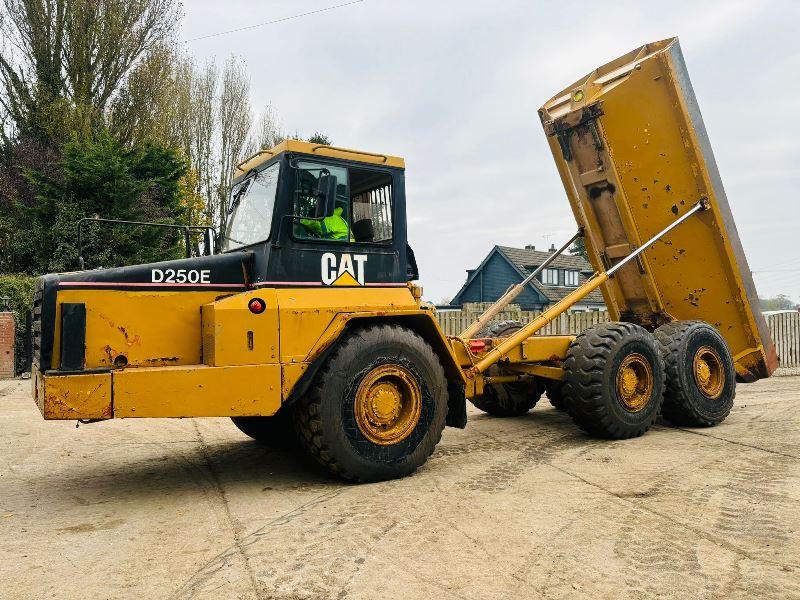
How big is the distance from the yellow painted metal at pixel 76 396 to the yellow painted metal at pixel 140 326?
23 centimetres

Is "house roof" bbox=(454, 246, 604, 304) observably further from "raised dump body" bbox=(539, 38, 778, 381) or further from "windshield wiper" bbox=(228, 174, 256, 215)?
"windshield wiper" bbox=(228, 174, 256, 215)

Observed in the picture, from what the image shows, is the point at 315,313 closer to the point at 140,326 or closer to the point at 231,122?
the point at 140,326

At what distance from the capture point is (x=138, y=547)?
3748mm

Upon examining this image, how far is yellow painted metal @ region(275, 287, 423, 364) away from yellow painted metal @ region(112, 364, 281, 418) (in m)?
0.23

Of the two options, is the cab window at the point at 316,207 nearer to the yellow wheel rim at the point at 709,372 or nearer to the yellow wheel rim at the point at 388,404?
the yellow wheel rim at the point at 388,404

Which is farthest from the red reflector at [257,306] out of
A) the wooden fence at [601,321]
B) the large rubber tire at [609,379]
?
the wooden fence at [601,321]

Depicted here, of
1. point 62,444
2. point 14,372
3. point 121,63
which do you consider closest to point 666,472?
point 62,444

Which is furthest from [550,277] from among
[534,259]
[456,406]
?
[456,406]

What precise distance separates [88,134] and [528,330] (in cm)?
1707

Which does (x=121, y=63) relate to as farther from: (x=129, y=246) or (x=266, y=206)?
(x=266, y=206)

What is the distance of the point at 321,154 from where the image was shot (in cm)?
533

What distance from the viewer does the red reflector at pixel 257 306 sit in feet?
15.5

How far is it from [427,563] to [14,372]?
1288 centimetres

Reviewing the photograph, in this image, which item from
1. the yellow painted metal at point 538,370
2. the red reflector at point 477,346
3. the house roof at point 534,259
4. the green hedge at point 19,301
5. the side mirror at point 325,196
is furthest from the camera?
the house roof at point 534,259
